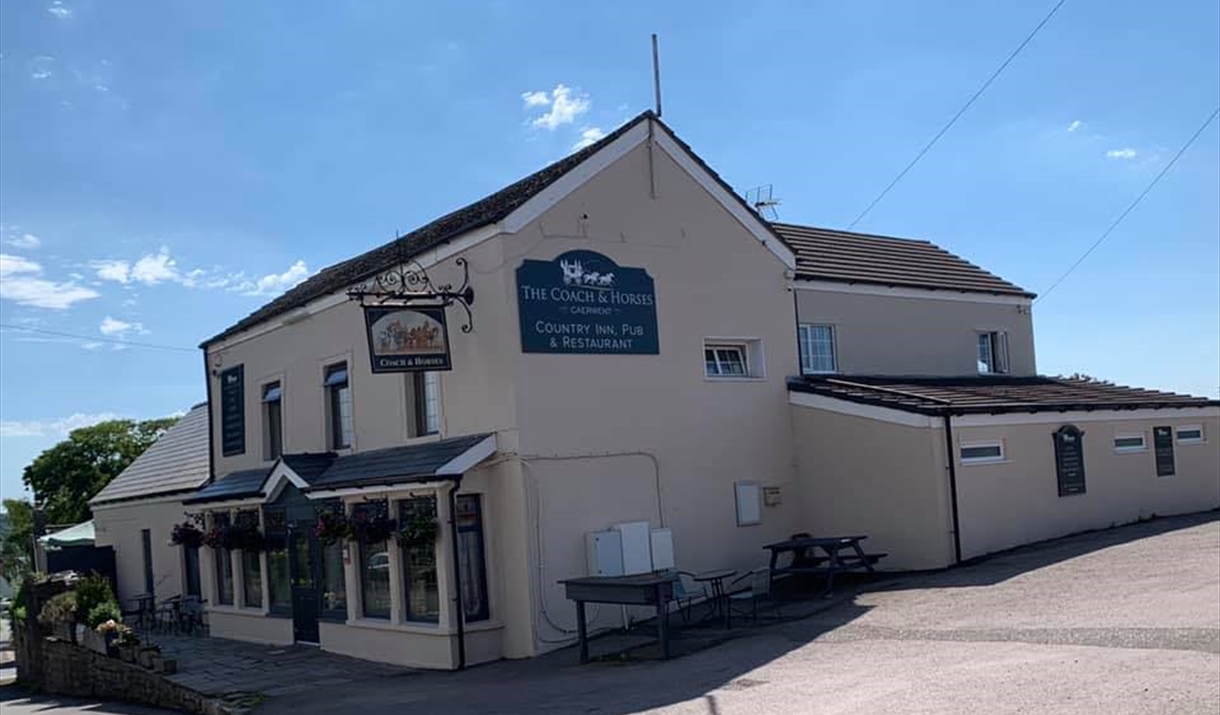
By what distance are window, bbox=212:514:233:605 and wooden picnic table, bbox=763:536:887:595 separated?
37.8ft

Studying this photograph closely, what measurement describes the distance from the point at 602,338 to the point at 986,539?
6733mm

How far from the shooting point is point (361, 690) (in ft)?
49.7

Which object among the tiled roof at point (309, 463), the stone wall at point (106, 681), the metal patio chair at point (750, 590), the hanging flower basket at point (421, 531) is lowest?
the stone wall at point (106, 681)

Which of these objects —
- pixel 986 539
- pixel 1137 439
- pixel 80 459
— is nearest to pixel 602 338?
pixel 986 539

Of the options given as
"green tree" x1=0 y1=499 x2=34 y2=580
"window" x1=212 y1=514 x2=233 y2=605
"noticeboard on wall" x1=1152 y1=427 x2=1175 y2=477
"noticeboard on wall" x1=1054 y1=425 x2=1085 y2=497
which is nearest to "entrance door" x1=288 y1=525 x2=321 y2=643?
"window" x1=212 y1=514 x2=233 y2=605

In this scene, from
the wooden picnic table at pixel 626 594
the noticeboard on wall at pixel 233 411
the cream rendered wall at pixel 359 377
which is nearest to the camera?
the wooden picnic table at pixel 626 594

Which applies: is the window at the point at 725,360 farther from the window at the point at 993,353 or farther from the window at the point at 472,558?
the window at the point at 993,353

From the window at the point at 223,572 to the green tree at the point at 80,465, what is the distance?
35.8m

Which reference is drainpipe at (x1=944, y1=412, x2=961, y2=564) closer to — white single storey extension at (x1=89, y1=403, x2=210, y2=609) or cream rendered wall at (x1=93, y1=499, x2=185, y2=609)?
white single storey extension at (x1=89, y1=403, x2=210, y2=609)

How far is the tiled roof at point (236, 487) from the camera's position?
21.8m

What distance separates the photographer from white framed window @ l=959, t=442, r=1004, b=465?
1795 centimetres

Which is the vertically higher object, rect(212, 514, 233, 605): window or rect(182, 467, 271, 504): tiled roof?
rect(182, 467, 271, 504): tiled roof

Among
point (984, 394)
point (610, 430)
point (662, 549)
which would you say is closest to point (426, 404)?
point (610, 430)

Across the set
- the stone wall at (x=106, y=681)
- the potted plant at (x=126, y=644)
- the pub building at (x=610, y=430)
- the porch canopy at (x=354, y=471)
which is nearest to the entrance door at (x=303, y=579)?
the pub building at (x=610, y=430)
